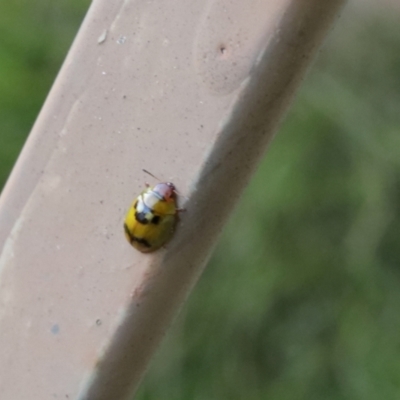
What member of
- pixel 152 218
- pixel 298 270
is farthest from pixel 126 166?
pixel 298 270

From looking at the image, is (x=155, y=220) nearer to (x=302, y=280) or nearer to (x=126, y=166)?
(x=126, y=166)

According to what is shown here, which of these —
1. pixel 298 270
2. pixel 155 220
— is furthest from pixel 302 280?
pixel 155 220

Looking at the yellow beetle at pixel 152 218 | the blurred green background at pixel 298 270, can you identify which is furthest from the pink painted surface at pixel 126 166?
the blurred green background at pixel 298 270

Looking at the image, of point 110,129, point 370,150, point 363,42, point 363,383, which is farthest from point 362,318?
point 110,129

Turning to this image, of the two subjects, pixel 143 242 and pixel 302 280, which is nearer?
pixel 143 242

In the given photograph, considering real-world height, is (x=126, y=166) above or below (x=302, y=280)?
above
